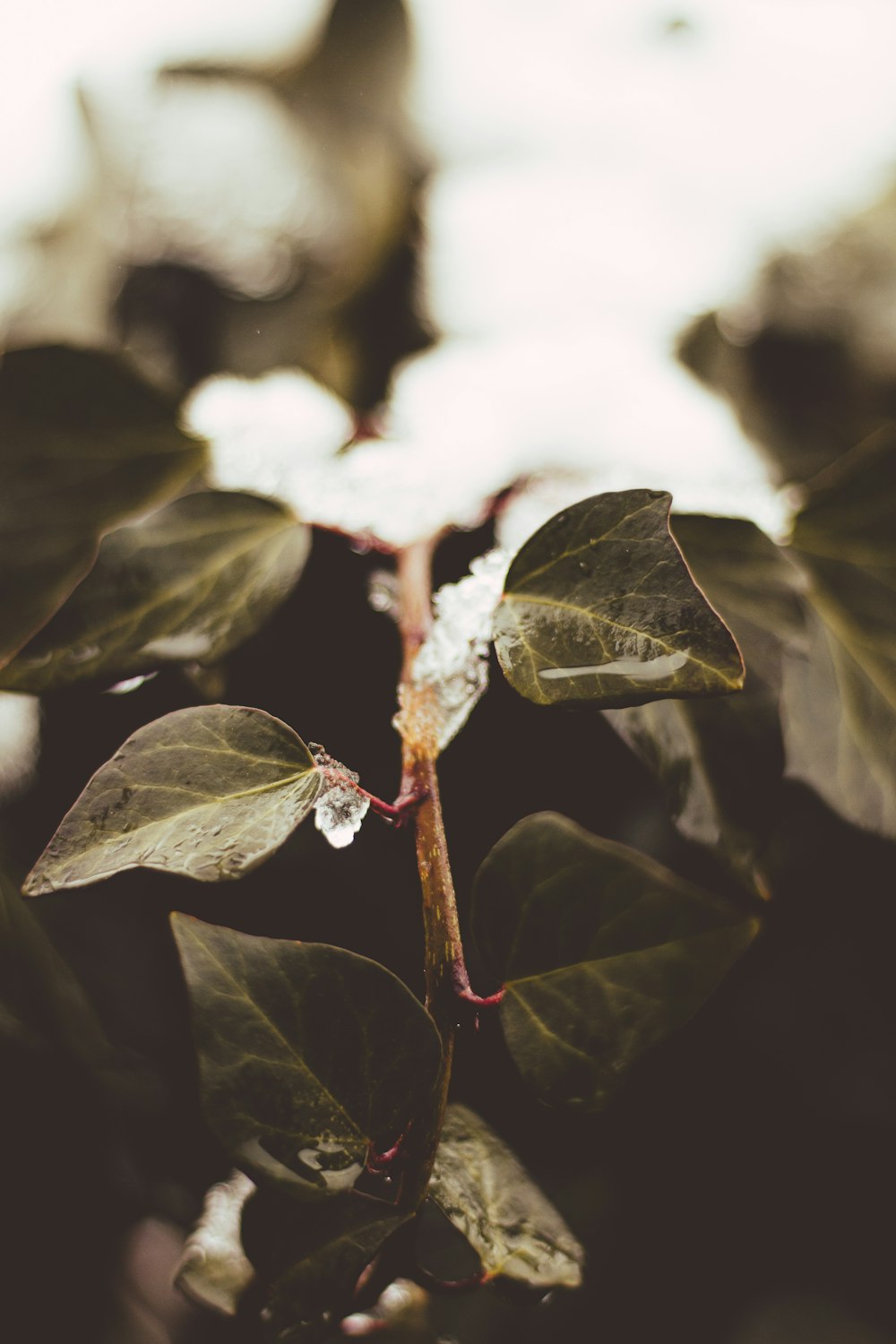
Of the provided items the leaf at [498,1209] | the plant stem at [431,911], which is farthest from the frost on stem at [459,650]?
the leaf at [498,1209]

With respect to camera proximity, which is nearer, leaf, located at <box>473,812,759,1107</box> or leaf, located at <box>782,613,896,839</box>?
leaf, located at <box>473,812,759,1107</box>

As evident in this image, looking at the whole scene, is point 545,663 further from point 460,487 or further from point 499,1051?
point 460,487

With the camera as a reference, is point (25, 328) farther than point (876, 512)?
Yes

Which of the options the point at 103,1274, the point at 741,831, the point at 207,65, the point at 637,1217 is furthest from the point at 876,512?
the point at 207,65

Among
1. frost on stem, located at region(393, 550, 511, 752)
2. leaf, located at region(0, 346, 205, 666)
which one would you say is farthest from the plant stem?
leaf, located at region(0, 346, 205, 666)

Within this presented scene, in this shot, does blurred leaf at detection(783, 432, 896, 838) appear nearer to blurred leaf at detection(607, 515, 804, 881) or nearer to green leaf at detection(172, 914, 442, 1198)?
blurred leaf at detection(607, 515, 804, 881)

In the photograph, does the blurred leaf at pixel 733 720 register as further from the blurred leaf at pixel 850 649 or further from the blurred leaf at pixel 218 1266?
the blurred leaf at pixel 218 1266
